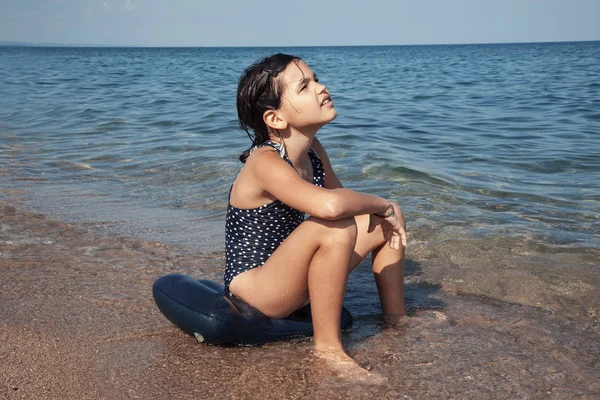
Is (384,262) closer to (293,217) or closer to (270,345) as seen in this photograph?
(293,217)

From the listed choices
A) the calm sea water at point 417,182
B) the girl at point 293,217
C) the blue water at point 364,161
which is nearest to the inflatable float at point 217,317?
the girl at point 293,217

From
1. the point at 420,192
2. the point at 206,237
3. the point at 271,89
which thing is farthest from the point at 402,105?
the point at 271,89

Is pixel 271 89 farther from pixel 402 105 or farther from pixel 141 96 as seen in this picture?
pixel 141 96

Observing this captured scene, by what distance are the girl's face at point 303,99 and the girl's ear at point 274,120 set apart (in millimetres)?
33

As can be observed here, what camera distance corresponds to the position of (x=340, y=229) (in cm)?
282

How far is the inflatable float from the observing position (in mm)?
2902

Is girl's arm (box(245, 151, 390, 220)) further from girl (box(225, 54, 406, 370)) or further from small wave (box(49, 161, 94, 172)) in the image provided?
→ small wave (box(49, 161, 94, 172))

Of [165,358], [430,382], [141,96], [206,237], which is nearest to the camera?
[430,382]

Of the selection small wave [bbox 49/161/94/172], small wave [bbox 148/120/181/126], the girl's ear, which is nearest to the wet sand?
the girl's ear

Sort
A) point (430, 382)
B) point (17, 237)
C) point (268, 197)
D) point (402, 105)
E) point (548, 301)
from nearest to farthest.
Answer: point (430, 382) < point (268, 197) < point (548, 301) < point (17, 237) < point (402, 105)

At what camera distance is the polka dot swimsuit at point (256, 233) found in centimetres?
310

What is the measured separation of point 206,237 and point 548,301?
7.51ft

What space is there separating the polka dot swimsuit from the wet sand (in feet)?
1.24

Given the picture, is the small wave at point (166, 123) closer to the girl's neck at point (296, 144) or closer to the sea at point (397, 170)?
the sea at point (397, 170)
